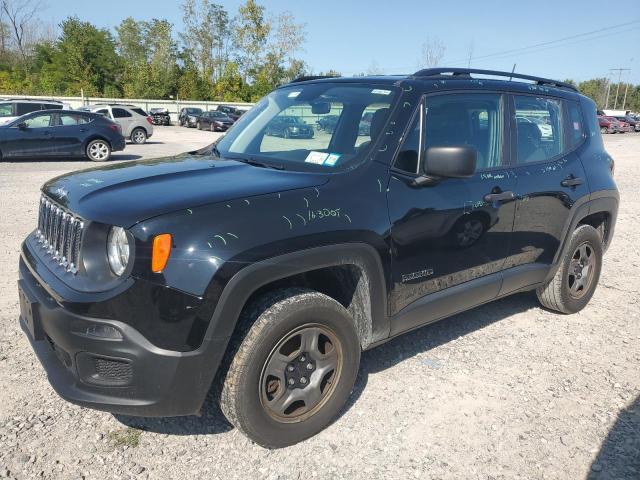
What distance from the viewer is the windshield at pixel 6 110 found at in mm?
17250

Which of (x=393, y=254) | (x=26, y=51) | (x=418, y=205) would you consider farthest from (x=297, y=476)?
(x=26, y=51)

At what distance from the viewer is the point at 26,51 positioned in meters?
61.6

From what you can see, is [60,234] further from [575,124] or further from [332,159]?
[575,124]

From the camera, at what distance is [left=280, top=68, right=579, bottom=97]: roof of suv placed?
11.1 feet

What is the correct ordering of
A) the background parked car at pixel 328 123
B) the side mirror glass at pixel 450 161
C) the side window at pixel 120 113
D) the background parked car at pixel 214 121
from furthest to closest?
the background parked car at pixel 214 121, the side window at pixel 120 113, the background parked car at pixel 328 123, the side mirror glass at pixel 450 161

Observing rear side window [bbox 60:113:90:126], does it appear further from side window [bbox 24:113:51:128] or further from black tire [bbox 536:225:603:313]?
black tire [bbox 536:225:603:313]

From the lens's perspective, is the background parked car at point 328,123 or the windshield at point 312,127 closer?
the windshield at point 312,127

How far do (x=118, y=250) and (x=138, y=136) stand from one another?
73.4 ft

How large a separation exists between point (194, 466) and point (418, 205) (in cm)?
184

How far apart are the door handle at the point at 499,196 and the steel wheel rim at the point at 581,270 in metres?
1.32

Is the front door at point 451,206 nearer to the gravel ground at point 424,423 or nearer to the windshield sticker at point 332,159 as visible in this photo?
the windshield sticker at point 332,159

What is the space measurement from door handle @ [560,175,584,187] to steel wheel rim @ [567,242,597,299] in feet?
1.93

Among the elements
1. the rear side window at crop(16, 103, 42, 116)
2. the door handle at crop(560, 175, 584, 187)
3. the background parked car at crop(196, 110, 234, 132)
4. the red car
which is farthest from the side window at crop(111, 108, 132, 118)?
the red car

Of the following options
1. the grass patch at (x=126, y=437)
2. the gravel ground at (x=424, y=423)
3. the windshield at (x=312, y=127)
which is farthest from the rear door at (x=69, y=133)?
the grass patch at (x=126, y=437)
